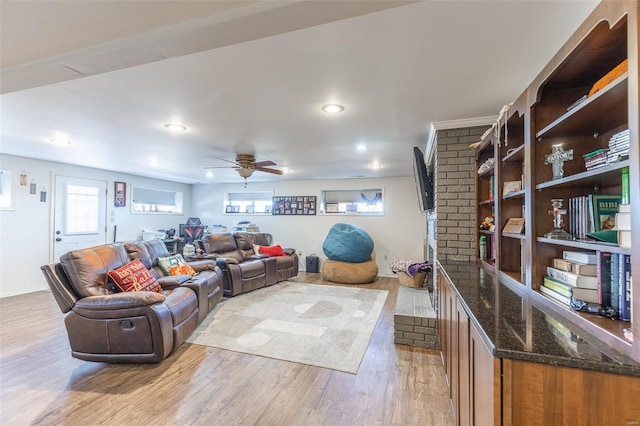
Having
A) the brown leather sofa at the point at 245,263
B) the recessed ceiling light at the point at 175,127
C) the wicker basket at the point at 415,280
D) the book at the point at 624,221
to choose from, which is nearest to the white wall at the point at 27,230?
the brown leather sofa at the point at 245,263

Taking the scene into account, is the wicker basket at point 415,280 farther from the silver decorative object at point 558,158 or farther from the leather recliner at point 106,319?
the leather recliner at point 106,319

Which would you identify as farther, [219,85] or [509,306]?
[219,85]

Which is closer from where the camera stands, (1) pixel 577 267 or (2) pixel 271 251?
(1) pixel 577 267

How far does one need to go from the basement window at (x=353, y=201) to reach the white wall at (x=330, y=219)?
0.42 feet

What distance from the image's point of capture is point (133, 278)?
298cm

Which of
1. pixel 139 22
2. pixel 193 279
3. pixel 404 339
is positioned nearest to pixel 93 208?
pixel 193 279

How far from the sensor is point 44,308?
4.10m

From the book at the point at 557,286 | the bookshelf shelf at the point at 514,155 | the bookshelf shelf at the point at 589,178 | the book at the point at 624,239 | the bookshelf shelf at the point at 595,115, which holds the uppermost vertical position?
the bookshelf shelf at the point at 595,115

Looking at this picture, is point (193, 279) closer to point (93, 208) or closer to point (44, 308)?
point (44, 308)

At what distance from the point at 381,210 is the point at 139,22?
5985mm

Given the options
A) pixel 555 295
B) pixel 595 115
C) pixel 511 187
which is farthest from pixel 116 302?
pixel 595 115

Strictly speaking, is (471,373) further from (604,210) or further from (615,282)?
(604,210)

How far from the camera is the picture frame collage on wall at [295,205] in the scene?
7.37 m

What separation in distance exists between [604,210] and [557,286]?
0.39 metres
